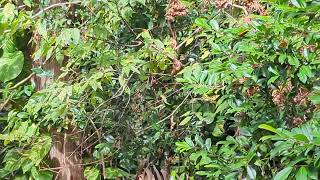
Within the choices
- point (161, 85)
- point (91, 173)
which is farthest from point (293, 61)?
point (91, 173)

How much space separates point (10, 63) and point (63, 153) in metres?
0.51

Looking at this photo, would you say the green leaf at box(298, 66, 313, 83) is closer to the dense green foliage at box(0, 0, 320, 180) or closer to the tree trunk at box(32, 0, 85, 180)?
the dense green foliage at box(0, 0, 320, 180)

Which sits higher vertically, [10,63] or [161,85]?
[10,63]

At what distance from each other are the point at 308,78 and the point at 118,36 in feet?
3.11

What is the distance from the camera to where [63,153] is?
2.26 m

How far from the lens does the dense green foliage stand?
136 cm

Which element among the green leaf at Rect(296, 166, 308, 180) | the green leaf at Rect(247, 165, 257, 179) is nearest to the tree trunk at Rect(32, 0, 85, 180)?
the green leaf at Rect(247, 165, 257, 179)

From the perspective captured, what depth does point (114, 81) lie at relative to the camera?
6.54ft

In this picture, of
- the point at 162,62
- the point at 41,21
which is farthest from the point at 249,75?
the point at 41,21

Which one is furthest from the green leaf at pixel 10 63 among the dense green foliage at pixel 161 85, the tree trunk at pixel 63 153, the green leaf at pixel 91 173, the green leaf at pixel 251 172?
the green leaf at pixel 251 172

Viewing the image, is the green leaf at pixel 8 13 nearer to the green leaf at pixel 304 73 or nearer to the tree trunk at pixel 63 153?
the tree trunk at pixel 63 153

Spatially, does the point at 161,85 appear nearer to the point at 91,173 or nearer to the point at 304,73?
the point at 91,173

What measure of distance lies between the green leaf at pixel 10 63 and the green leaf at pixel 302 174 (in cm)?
147

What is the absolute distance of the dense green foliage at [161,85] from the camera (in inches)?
53.5
